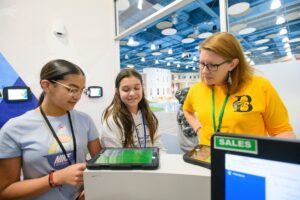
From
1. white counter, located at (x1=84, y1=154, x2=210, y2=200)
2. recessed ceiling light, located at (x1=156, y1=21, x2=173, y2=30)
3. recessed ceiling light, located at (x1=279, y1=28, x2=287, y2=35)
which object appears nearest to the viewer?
white counter, located at (x1=84, y1=154, x2=210, y2=200)

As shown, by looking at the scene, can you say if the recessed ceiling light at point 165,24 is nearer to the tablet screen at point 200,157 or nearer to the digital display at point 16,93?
the digital display at point 16,93

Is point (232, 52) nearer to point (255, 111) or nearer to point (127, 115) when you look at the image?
point (255, 111)

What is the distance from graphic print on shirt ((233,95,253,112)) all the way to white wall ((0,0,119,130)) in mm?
2371

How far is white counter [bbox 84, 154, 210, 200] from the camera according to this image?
57cm

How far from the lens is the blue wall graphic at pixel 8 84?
2.20 metres

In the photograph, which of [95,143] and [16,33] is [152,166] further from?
[16,33]

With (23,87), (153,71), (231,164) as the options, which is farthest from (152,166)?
(153,71)

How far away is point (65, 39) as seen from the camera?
8.80ft

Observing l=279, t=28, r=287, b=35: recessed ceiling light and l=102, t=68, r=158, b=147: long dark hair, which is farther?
l=279, t=28, r=287, b=35: recessed ceiling light

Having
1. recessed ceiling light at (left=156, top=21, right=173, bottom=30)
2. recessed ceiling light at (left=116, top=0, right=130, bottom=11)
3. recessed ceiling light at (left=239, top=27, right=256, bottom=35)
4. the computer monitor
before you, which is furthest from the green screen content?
recessed ceiling light at (left=156, top=21, right=173, bottom=30)

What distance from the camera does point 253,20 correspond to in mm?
1753

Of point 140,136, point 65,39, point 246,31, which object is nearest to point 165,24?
point 65,39

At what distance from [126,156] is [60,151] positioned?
1.70ft

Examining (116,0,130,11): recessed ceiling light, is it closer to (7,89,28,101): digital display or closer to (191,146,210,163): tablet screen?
(7,89,28,101): digital display
